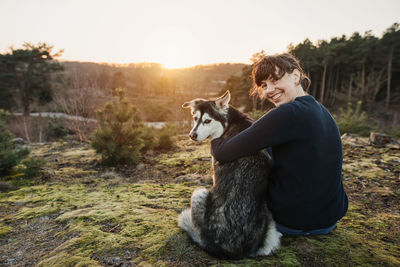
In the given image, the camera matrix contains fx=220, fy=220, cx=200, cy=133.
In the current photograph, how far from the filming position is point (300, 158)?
220 cm

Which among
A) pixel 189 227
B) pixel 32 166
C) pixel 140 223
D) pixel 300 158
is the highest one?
pixel 300 158

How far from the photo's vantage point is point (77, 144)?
38.8ft

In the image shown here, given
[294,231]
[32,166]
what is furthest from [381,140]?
[32,166]

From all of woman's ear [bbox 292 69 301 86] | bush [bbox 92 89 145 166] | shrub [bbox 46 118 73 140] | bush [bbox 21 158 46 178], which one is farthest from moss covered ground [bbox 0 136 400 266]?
shrub [bbox 46 118 73 140]

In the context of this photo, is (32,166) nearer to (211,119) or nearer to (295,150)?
(211,119)

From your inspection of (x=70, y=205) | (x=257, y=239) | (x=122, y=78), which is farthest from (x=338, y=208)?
(x=122, y=78)

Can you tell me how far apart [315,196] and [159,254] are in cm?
184

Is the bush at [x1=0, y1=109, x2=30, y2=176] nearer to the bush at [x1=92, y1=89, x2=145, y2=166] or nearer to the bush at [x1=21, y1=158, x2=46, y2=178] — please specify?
the bush at [x1=21, y1=158, x2=46, y2=178]

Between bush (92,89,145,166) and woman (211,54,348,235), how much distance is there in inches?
203

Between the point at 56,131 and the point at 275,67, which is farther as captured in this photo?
the point at 56,131

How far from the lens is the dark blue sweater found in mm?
2107

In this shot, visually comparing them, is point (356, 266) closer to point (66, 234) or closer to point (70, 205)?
point (66, 234)

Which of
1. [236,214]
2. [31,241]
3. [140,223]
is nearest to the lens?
[236,214]

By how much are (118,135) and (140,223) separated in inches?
180
